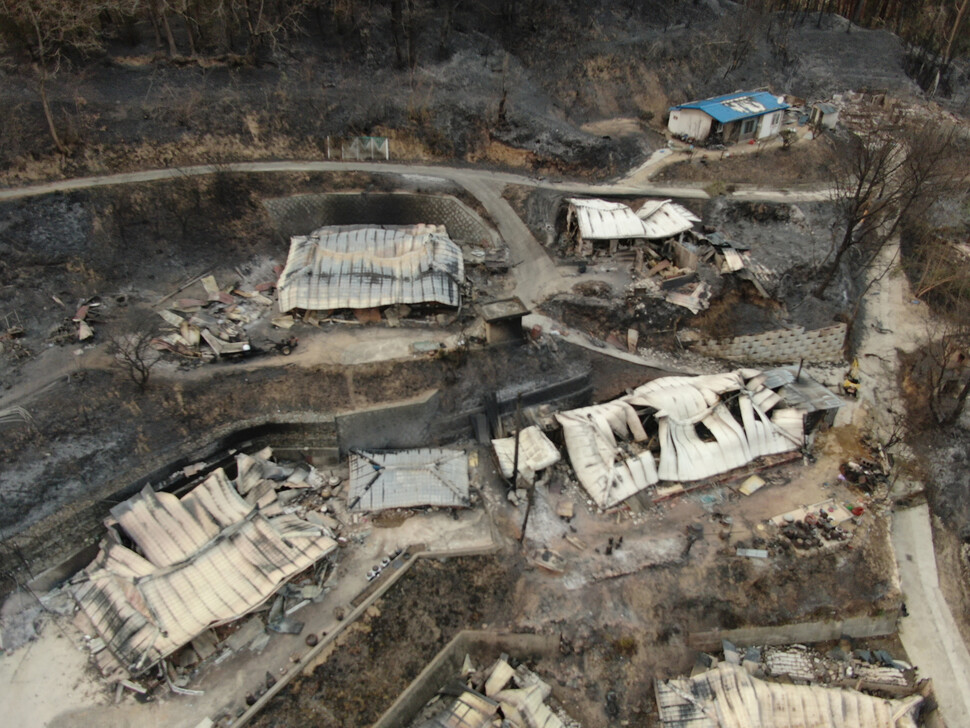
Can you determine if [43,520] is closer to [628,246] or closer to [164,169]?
[164,169]

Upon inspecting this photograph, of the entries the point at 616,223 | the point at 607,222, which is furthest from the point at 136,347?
the point at 616,223

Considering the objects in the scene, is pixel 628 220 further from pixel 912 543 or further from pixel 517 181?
pixel 912 543

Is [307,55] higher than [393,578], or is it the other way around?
[307,55]

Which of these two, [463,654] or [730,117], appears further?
[730,117]

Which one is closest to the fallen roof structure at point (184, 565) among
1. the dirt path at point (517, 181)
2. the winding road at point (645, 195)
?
the winding road at point (645, 195)

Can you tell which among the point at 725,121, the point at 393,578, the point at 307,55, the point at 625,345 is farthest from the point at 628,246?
the point at 307,55

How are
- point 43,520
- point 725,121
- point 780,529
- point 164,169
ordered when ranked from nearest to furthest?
point 43,520, point 780,529, point 164,169, point 725,121
